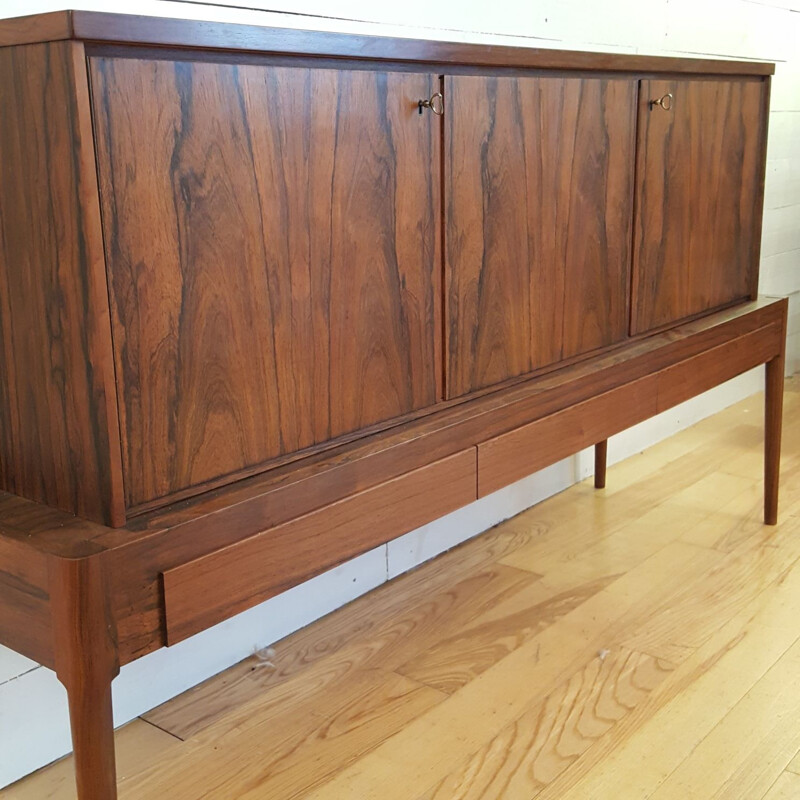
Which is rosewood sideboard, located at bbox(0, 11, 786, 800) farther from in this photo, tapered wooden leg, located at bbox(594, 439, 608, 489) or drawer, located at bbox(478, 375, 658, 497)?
tapered wooden leg, located at bbox(594, 439, 608, 489)

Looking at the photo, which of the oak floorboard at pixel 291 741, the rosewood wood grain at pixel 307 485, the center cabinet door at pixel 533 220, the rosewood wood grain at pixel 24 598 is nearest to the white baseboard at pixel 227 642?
the oak floorboard at pixel 291 741

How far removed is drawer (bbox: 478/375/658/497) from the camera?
1.56m

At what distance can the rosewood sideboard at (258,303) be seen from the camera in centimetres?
105

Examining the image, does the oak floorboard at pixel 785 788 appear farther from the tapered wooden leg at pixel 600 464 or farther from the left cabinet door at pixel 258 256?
the tapered wooden leg at pixel 600 464

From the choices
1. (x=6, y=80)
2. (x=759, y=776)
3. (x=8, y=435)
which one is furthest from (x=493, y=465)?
(x=6, y=80)

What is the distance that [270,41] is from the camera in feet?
3.78

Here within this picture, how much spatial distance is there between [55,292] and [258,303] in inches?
9.1

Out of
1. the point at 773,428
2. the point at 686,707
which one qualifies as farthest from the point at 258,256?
the point at 773,428

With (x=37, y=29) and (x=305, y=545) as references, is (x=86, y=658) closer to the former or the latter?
(x=305, y=545)

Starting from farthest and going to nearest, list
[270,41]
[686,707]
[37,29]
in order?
1. [686,707]
2. [270,41]
3. [37,29]

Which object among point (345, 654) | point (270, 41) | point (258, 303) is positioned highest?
point (270, 41)

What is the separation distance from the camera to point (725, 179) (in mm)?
2102

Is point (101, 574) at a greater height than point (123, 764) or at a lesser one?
greater

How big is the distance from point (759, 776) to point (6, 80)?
1343 millimetres
